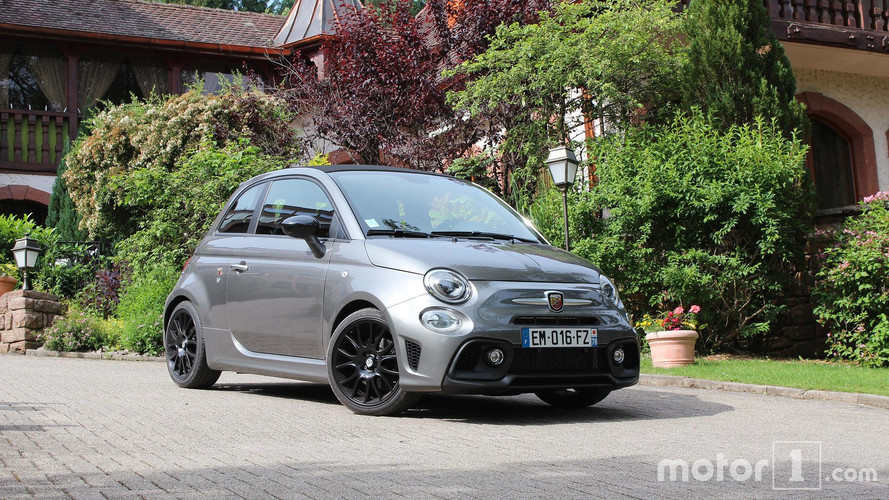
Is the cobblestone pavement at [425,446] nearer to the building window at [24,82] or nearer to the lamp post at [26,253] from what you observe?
the lamp post at [26,253]

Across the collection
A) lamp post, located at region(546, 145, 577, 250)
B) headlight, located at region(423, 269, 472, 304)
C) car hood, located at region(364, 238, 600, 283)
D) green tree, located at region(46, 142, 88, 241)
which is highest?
green tree, located at region(46, 142, 88, 241)

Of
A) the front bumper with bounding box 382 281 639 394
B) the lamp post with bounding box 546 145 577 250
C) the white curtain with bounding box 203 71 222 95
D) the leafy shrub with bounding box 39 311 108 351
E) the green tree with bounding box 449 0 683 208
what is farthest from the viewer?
the white curtain with bounding box 203 71 222 95

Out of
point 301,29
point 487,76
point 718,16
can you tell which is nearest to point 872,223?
point 718,16

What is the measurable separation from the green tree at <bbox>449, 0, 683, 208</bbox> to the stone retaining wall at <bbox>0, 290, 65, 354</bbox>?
7.19 metres

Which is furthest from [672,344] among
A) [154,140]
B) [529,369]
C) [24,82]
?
[24,82]

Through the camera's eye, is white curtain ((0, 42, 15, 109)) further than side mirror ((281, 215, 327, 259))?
Yes

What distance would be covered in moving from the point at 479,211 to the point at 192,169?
8.64m

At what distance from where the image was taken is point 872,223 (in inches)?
471

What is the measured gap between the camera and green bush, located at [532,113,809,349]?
39.1ft

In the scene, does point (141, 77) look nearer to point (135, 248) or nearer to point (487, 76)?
point (135, 248)

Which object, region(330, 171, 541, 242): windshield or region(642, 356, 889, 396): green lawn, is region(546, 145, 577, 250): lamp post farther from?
region(330, 171, 541, 242): windshield

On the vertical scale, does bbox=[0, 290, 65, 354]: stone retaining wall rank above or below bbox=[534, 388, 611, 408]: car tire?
above

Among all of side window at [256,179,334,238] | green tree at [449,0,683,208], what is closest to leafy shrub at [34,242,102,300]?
green tree at [449,0,683,208]

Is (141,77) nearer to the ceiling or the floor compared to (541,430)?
nearer to the ceiling
